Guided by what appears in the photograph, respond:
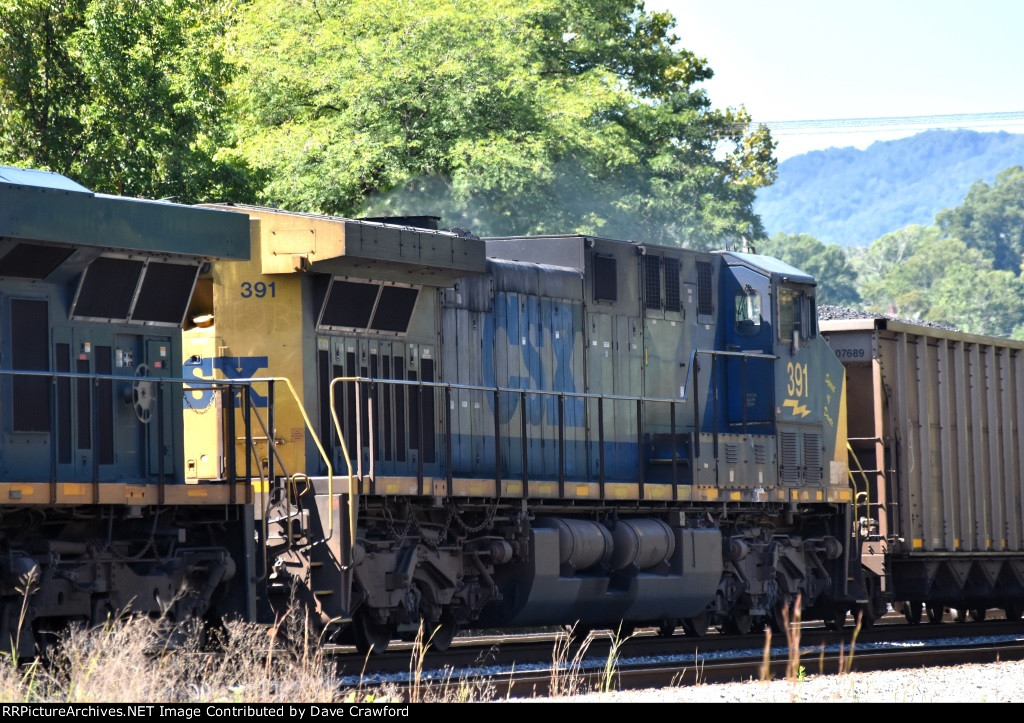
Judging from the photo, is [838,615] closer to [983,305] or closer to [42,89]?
[42,89]

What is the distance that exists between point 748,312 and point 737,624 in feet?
11.2

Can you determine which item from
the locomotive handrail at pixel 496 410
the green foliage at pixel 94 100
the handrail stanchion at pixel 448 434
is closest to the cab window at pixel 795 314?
the locomotive handrail at pixel 496 410

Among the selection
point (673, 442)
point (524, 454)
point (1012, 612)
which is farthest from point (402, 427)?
point (1012, 612)

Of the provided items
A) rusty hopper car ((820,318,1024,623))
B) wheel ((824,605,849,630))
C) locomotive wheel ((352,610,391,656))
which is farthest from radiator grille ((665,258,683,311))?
locomotive wheel ((352,610,391,656))

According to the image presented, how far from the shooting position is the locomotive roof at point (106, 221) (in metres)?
10.1

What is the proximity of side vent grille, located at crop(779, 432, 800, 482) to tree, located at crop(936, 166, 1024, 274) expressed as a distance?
15868cm

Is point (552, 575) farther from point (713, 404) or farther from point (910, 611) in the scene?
point (910, 611)

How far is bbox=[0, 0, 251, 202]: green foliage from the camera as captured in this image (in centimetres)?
1912

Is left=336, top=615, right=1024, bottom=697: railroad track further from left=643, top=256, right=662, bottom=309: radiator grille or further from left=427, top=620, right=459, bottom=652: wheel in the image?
left=643, top=256, right=662, bottom=309: radiator grille

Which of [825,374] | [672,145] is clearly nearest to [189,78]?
[825,374]

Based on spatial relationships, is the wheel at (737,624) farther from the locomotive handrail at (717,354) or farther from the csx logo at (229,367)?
the csx logo at (229,367)

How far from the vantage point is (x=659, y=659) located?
14.1 meters

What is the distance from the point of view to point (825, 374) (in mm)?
17656

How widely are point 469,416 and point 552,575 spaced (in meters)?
1.63
